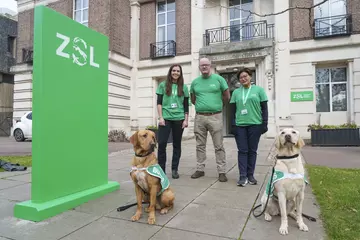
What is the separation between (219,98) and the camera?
4.89 meters

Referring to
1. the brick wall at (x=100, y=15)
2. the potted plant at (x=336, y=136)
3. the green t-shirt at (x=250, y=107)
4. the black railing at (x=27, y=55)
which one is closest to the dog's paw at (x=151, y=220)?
the green t-shirt at (x=250, y=107)

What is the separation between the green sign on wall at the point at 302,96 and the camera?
13031mm

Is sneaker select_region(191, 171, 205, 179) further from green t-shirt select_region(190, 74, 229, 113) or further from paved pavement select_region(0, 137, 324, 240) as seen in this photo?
green t-shirt select_region(190, 74, 229, 113)

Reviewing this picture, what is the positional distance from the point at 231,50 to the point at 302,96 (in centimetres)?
454

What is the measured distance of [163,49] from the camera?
16.6 metres

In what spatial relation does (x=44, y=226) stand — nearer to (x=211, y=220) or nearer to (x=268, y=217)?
(x=211, y=220)

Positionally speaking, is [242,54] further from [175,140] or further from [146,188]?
[146,188]

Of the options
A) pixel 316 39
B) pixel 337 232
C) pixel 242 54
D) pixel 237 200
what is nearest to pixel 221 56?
pixel 242 54

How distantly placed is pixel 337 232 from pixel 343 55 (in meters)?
13.0

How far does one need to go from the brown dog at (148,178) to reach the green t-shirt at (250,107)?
202 cm

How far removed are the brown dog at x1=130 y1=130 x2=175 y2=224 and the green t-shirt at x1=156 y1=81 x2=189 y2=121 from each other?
1.78m

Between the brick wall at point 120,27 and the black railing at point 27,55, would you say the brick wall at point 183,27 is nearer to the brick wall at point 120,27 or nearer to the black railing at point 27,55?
the brick wall at point 120,27

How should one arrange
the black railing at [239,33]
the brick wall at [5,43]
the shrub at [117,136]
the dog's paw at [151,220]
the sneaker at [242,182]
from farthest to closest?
the brick wall at [5,43], the shrub at [117,136], the black railing at [239,33], the sneaker at [242,182], the dog's paw at [151,220]

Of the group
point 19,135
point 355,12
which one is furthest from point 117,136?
point 355,12
